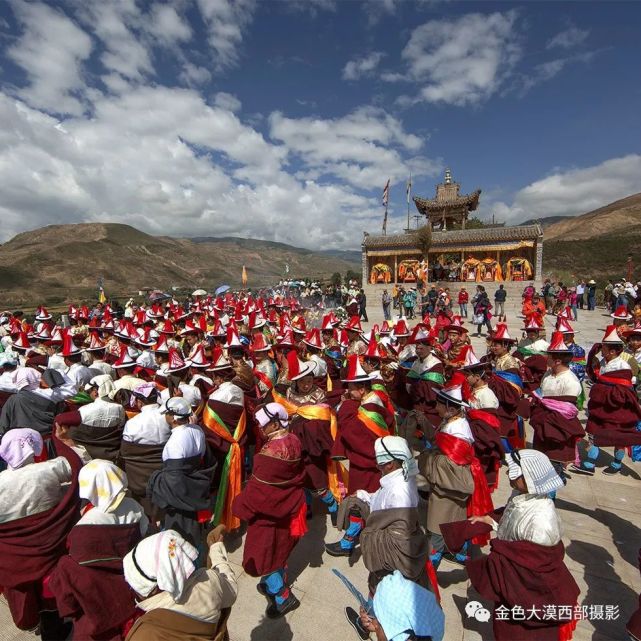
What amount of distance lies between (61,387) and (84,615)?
3.33 meters

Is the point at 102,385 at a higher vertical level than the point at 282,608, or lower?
higher

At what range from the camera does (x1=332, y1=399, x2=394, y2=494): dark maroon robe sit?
4.02 metres

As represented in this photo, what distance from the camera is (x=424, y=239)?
29.5m

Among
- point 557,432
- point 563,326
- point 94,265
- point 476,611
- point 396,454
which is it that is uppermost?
point 94,265

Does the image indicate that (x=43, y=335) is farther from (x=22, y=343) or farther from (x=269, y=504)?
(x=269, y=504)

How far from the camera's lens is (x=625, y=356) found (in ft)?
19.9

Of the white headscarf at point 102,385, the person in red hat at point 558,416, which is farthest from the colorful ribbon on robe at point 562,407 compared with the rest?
the white headscarf at point 102,385

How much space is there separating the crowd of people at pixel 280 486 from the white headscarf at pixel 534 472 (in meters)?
0.01

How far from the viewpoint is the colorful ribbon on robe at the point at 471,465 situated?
134 inches

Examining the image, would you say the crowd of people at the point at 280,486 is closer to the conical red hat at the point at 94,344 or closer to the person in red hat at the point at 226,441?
the person in red hat at the point at 226,441

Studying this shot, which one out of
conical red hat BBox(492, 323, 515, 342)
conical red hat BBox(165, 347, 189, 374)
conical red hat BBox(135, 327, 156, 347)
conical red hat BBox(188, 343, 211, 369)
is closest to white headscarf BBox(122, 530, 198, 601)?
conical red hat BBox(165, 347, 189, 374)

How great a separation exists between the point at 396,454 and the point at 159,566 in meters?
1.57

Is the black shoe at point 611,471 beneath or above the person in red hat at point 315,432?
beneath

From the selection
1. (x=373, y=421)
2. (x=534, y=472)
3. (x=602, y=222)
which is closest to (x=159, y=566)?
(x=534, y=472)
